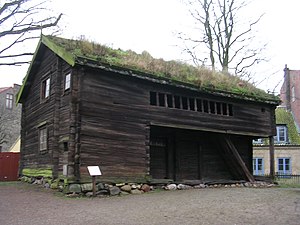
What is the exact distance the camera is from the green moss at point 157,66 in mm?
15805

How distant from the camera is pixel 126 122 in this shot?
53.3ft

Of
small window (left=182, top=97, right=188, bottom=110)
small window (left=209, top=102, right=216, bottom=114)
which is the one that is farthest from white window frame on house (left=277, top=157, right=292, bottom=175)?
small window (left=182, top=97, right=188, bottom=110)

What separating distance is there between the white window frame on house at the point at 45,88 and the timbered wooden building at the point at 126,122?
0.05 meters

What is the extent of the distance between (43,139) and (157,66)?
6.83 m

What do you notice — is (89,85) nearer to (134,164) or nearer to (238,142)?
(134,164)

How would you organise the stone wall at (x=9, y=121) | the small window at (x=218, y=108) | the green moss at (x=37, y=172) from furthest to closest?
the stone wall at (x=9, y=121)
the small window at (x=218, y=108)
the green moss at (x=37, y=172)

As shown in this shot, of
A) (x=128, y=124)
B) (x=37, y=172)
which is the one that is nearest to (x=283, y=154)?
(x=128, y=124)

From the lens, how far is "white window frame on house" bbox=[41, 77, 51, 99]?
63.4ft

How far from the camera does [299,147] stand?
36.8 meters

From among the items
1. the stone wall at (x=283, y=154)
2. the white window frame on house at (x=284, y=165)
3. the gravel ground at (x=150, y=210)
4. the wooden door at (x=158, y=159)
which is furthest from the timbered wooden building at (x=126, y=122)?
the white window frame on house at (x=284, y=165)

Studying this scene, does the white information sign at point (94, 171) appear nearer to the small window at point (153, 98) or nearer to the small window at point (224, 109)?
the small window at point (153, 98)

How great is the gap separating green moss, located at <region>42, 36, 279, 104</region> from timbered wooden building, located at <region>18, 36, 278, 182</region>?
0.12 meters

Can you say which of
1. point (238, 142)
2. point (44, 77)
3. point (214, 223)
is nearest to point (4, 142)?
point (44, 77)

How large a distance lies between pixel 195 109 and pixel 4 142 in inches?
1311
